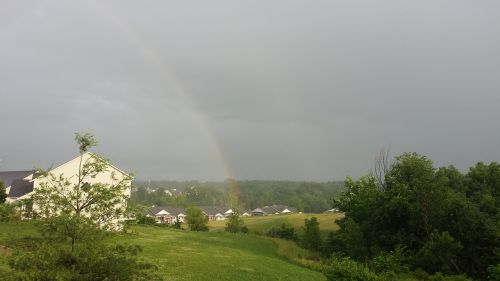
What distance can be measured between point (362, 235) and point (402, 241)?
4069 millimetres

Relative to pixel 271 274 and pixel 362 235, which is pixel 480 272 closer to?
pixel 362 235

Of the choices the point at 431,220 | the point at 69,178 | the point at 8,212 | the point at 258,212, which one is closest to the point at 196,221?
the point at 431,220

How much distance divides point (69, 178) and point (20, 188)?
55209 mm

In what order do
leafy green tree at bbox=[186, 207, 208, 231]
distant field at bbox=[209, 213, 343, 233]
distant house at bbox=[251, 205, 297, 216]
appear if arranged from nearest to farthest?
1. leafy green tree at bbox=[186, 207, 208, 231]
2. distant field at bbox=[209, 213, 343, 233]
3. distant house at bbox=[251, 205, 297, 216]

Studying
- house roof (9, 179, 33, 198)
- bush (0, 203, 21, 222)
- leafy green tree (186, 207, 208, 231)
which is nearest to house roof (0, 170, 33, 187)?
house roof (9, 179, 33, 198)

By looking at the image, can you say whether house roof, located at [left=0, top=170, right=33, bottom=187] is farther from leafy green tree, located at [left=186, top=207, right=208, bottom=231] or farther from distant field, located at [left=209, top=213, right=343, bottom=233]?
distant field, located at [left=209, top=213, right=343, bottom=233]

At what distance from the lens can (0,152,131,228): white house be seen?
9.01 metres

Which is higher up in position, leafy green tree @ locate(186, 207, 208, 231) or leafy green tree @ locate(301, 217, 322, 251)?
leafy green tree @ locate(186, 207, 208, 231)

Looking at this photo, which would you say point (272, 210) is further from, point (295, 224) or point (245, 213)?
point (295, 224)

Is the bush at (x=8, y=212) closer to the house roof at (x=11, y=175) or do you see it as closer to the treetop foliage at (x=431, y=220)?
the treetop foliage at (x=431, y=220)

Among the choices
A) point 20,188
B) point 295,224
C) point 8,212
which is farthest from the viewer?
→ point 295,224

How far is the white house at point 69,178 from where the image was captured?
9008 mm

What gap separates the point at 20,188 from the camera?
2163 inches

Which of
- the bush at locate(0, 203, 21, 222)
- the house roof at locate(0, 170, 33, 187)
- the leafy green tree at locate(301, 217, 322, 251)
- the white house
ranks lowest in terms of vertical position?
the leafy green tree at locate(301, 217, 322, 251)
